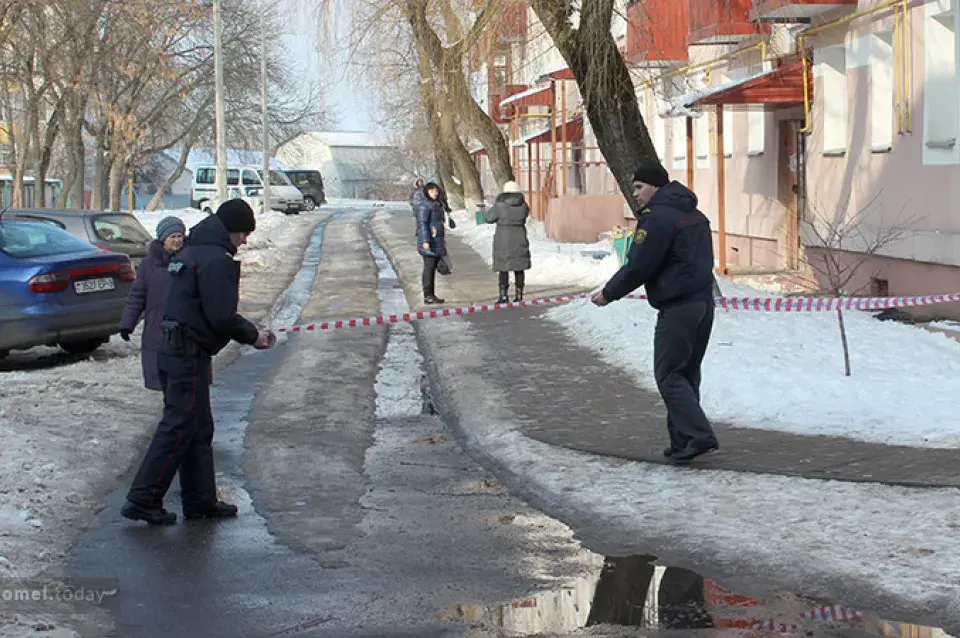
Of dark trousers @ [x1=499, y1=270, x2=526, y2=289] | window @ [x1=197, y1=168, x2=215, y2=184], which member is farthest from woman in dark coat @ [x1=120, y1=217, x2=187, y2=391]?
window @ [x1=197, y1=168, x2=215, y2=184]

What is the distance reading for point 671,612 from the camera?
5059 millimetres

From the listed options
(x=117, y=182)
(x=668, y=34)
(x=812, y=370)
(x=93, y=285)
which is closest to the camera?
(x=812, y=370)

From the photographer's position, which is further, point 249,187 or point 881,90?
point 249,187

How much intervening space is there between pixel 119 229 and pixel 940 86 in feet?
38.3

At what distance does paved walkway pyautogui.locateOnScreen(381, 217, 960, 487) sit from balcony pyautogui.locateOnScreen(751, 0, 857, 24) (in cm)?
516

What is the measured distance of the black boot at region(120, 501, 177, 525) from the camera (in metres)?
6.62

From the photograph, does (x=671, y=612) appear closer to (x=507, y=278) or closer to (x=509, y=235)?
(x=509, y=235)

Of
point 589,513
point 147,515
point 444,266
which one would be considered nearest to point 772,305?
point 444,266

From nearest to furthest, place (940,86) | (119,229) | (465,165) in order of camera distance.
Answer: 1. (940,86)
2. (119,229)
3. (465,165)

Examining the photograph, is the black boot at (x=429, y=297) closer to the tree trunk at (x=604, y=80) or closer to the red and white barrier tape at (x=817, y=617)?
the tree trunk at (x=604, y=80)

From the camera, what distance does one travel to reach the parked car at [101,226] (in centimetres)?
1867

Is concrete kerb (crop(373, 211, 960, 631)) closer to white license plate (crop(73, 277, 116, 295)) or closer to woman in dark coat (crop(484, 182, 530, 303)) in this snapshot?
white license plate (crop(73, 277, 116, 295))

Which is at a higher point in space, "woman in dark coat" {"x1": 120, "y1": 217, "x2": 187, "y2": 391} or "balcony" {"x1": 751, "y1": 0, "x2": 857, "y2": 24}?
"balcony" {"x1": 751, "y1": 0, "x2": 857, "y2": 24}

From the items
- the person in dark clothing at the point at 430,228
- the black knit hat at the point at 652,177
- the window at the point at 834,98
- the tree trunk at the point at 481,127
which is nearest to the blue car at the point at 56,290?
the person in dark clothing at the point at 430,228
